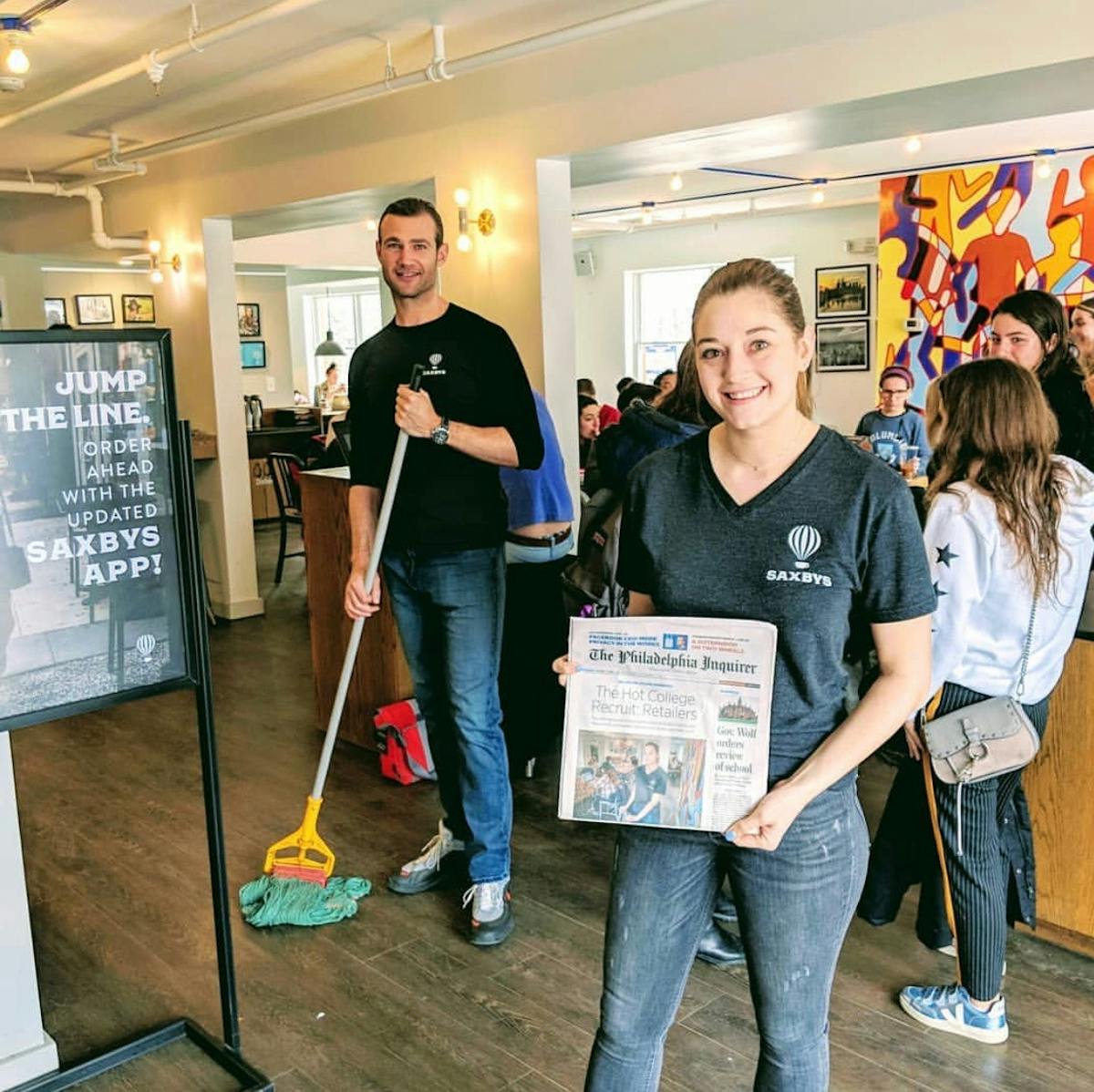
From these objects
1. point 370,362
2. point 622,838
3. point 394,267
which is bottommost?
point 622,838

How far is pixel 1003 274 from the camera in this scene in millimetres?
8414

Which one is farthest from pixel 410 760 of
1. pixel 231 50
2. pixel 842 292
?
pixel 842 292

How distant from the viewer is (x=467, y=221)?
493cm

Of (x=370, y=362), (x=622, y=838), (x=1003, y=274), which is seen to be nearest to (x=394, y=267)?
(x=370, y=362)

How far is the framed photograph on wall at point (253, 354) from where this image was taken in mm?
13609

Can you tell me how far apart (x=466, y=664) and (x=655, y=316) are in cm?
1061

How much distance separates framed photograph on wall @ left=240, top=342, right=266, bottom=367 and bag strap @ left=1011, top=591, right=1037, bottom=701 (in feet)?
40.3

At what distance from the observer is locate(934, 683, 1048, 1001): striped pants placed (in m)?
2.36

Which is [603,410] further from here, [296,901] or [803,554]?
[803,554]

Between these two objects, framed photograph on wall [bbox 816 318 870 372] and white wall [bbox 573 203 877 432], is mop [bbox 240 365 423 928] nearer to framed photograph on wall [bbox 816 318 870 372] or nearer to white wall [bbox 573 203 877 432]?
white wall [bbox 573 203 877 432]

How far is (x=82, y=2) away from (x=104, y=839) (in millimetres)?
2864

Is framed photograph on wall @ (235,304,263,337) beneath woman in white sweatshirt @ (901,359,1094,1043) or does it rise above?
above

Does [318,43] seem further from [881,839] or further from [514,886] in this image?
[881,839]

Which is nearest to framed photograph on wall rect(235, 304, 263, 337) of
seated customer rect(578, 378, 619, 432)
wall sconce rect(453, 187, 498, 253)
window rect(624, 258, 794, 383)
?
window rect(624, 258, 794, 383)
